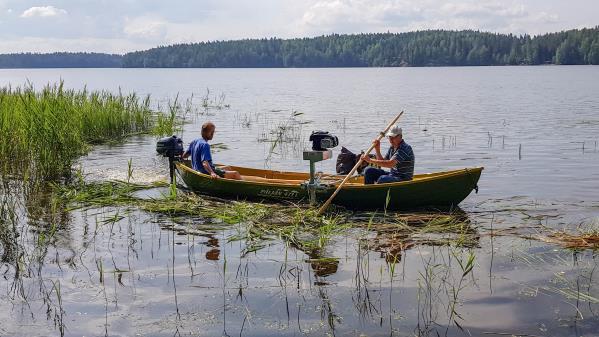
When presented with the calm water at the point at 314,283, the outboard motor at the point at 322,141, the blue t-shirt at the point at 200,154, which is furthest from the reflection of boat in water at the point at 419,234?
the blue t-shirt at the point at 200,154

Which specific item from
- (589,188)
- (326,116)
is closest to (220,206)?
(589,188)

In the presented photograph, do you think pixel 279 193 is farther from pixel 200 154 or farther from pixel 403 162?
pixel 403 162

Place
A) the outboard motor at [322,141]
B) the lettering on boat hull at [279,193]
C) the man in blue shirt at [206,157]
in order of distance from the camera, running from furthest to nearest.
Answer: the man in blue shirt at [206,157] → the lettering on boat hull at [279,193] → the outboard motor at [322,141]

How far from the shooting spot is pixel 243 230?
35.3 ft

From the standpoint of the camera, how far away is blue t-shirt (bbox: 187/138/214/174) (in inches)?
525

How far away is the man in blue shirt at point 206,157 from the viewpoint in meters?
13.1

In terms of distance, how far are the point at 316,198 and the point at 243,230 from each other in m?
1.92

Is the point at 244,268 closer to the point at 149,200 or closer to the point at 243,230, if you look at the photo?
the point at 243,230

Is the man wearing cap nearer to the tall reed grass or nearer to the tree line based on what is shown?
the tall reed grass

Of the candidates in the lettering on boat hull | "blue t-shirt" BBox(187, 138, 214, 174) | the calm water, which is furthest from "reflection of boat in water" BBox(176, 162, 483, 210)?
the calm water

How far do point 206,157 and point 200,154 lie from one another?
0.20 metres

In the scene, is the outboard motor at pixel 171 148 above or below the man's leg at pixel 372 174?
above

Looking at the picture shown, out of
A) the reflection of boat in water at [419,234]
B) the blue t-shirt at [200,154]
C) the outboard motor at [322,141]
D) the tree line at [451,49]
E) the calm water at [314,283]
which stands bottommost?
the calm water at [314,283]

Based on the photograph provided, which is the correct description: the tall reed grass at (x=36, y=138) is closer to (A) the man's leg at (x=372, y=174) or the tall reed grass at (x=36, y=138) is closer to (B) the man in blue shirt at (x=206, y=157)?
(B) the man in blue shirt at (x=206, y=157)
